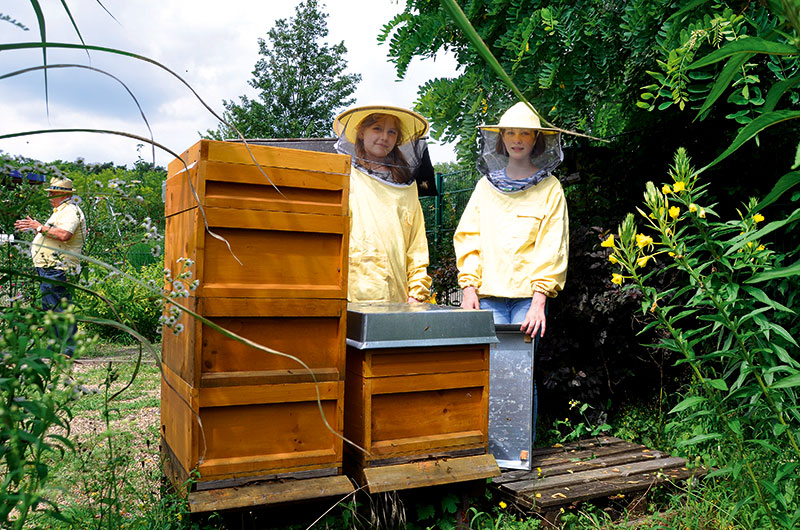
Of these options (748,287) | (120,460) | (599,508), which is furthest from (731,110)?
(120,460)

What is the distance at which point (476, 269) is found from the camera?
340 centimetres

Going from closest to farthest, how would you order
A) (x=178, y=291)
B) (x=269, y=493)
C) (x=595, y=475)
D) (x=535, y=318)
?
(x=178, y=291) < (x=269, y=493) < (x=595, y=475) < (x=535, y=318)

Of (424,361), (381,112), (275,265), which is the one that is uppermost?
(381,112)

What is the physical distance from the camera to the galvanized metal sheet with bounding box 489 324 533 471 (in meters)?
3.14

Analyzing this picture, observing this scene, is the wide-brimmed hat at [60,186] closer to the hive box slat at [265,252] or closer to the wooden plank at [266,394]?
the hive box slat at [265,252]

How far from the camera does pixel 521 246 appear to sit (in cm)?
332

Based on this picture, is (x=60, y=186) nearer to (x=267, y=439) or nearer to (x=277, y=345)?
(x=277, y=345)

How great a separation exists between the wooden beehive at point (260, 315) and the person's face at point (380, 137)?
2.93 ft

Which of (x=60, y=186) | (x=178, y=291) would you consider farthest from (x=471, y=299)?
(x=60, y=186)

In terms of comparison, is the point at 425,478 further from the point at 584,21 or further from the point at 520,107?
the point at 584,21

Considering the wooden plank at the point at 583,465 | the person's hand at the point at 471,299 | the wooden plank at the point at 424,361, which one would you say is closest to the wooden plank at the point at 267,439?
the wooden plank at the point at 424,361

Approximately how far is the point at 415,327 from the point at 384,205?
93cm

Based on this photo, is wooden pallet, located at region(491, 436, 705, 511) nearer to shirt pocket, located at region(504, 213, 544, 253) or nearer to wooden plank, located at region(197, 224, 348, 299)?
shirt pocket, located at region(504, 213, 544, 253)

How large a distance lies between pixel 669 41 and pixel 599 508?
210cm
